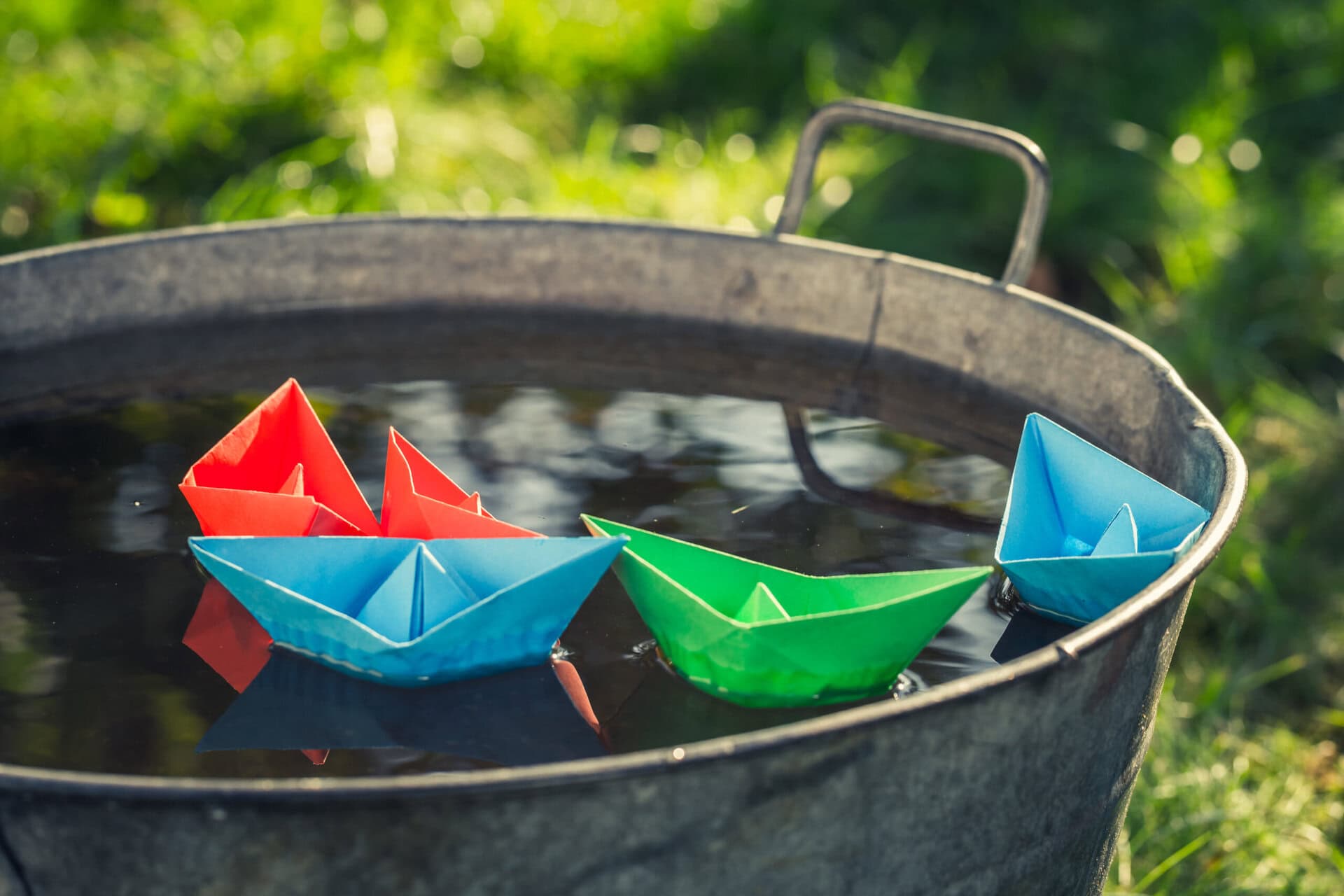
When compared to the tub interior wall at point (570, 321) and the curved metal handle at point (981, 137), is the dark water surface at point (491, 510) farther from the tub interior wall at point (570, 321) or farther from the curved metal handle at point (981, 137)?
the curved metal handle at point (981, 137)

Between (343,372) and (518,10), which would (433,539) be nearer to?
(343,372)

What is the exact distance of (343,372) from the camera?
1450 millimetres

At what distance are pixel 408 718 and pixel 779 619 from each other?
260 mm

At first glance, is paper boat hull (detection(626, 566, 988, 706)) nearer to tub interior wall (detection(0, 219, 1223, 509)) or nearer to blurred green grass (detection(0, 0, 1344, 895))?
tub interior wall (detection(0, 219, 1223, 509))

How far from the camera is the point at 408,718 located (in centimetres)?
88

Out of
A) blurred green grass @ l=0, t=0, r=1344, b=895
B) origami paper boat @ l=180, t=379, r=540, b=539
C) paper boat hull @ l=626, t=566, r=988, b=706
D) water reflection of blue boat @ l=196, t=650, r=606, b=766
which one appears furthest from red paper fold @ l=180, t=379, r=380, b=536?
blurred green grass @ l=0, t=0, r=1344, b=895

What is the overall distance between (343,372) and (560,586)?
65 cm

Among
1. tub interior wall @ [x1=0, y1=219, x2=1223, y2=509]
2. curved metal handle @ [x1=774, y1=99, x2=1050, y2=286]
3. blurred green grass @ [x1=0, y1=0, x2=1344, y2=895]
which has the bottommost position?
blurred green grass @ [x1=0, y1=0, x2=1344, y2=895]

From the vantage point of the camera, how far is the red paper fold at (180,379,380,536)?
1.00 m

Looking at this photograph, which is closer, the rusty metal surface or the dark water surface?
the rusty metal surface

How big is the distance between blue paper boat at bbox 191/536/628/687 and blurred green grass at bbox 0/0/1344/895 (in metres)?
1.28

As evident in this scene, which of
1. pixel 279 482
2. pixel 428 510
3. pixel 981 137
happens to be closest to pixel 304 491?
pixel 279 482

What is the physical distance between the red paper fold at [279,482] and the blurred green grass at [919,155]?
1307mm

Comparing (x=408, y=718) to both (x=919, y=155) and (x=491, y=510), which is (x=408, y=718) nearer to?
(x=491, y=510)
